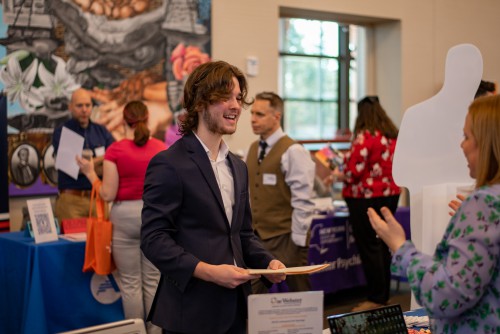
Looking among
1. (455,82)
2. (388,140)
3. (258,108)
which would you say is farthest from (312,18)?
(455,82)

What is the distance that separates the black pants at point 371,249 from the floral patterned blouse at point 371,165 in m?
0.09

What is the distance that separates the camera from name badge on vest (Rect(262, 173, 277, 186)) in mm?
4148

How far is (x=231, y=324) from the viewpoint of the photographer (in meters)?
1.99

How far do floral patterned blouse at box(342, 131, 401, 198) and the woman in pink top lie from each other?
1.66m

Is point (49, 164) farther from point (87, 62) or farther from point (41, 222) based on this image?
point (41, 222)

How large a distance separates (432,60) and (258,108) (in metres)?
4.20

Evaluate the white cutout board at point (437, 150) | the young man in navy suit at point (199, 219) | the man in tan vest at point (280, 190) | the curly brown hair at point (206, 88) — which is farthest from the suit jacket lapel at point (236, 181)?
the man in tan vest at point (280, 190)

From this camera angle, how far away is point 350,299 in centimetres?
556

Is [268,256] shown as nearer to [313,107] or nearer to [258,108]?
[258,108]

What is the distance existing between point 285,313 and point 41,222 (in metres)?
2.65

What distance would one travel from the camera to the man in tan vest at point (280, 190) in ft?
13.4

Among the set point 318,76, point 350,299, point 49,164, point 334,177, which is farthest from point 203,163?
point 318,76

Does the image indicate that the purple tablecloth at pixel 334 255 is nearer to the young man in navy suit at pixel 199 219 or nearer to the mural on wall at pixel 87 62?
the mural on wall at pixel 87 62

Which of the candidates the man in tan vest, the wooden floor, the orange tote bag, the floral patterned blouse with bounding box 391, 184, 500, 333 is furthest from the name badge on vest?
the floral patterned blouse with bounding box 391, 184, 500, 333
